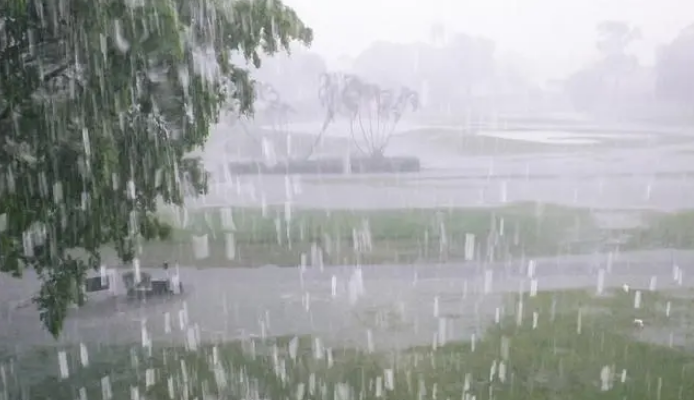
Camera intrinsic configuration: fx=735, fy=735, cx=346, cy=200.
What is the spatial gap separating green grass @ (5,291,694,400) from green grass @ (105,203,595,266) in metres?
0.92

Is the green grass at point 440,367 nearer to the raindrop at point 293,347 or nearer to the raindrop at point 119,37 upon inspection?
the raindrop at point 293,347

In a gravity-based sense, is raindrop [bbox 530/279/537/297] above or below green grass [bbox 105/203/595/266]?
below

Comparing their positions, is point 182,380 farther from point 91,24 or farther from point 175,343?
point 91,24

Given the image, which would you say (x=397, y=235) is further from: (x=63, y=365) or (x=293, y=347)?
(x=63, y=365)

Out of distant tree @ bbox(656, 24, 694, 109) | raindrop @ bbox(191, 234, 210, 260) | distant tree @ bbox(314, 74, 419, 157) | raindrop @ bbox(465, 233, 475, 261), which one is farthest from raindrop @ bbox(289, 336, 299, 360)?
distant tree @ bbox(656, 24, 694, 109)

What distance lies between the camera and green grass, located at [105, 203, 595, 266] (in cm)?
507

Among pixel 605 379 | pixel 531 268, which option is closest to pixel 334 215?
pixel 531 268

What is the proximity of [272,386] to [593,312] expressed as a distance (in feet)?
6.48

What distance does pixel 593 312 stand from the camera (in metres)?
4.30

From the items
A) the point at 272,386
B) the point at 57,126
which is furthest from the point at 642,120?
the point at 57,126

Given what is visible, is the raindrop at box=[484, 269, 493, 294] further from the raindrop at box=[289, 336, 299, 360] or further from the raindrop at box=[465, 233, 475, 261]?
the raindrop at box=[289, 336, 299, 360]

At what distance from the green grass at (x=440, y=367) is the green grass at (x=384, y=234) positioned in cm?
92

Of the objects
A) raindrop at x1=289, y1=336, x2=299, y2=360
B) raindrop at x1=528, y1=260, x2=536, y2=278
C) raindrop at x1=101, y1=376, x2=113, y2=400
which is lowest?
raindrop at x1=101, y1=376, x2=113, y2=400

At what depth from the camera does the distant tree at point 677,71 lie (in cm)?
484
